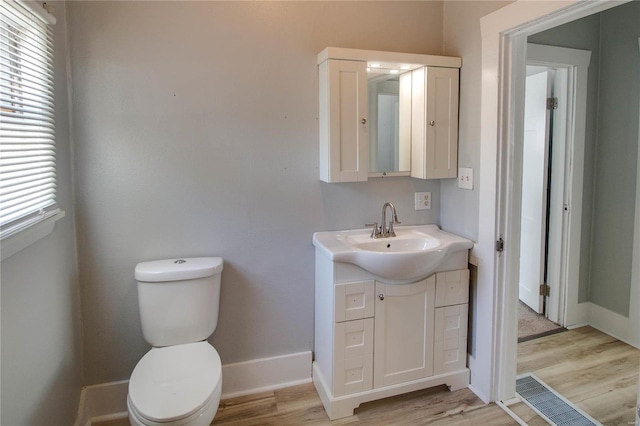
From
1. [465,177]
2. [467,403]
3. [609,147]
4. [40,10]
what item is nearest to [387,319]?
[467,403]

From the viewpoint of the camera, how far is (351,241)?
90.3 inches

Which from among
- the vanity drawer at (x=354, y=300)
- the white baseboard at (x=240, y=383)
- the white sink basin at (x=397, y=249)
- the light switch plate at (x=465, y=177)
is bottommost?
the white baseboard at (x=240, y=383)

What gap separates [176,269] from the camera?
196cm

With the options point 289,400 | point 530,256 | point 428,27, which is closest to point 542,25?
point 428,27

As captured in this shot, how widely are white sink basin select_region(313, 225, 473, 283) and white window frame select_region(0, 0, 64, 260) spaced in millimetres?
1237

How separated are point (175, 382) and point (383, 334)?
1.04 m

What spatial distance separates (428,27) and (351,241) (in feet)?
4.51

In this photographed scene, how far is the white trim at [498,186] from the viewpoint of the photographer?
196 cm

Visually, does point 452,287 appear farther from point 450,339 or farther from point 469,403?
point 469,403

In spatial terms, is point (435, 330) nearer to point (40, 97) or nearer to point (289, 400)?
point (289, 400)

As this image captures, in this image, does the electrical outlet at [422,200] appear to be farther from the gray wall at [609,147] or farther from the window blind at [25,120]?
the window blind at [25,120]

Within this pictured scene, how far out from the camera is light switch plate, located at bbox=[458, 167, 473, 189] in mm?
2252

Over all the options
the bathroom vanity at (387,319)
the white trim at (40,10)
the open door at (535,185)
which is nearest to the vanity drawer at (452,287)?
the bathroom vanity at (387,319)

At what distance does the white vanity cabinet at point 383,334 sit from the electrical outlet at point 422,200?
494mm
